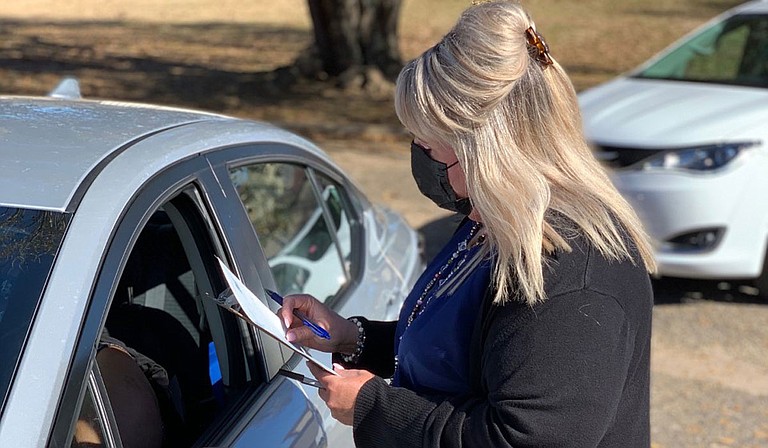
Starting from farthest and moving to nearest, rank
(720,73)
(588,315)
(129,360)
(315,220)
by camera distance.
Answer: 1. (720,73)
2. (315,220)
3. (129,360)
4. (588,315)

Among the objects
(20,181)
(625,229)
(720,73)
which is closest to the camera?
(625,229)

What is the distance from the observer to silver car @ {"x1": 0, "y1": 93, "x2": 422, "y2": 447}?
1800 mm

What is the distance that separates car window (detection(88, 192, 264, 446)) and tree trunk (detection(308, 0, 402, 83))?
10.3 metres

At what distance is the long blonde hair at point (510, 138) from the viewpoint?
5.85 feet

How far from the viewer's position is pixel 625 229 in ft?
6.28

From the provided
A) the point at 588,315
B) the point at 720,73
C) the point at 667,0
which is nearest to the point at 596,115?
the point at 720,73

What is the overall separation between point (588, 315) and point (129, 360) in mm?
1078

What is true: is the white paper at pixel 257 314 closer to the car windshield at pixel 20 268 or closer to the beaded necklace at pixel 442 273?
the beaded necklace at pixel 442 273

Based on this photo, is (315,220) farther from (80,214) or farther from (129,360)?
(80,214)

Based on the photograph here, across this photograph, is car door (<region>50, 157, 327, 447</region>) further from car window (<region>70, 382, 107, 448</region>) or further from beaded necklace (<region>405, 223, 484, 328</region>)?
beaded necklace (<region>405, 223, 484, 328</region>)

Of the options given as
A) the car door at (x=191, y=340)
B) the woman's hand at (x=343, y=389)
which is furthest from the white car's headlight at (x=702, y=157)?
the woman's hand at (x=343, y=389)

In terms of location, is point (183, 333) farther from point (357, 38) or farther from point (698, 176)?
point (357, 38)

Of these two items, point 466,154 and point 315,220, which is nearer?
point 466,154

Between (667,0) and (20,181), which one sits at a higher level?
(20,181)
